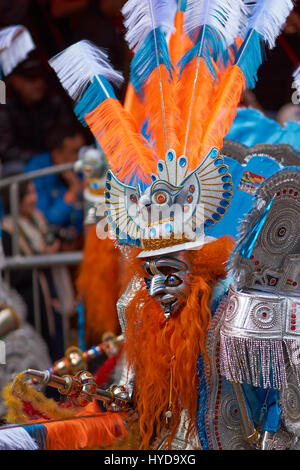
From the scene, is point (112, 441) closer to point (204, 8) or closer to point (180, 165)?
point (180, 165)

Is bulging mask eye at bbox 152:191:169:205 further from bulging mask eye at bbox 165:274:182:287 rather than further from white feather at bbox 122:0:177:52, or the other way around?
white feather at bbox 122:0:177:52

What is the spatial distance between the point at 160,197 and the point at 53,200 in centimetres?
459

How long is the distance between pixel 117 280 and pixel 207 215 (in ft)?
8.79

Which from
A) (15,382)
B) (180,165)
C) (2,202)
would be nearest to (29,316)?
(2,202)

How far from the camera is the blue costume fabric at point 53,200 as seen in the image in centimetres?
729

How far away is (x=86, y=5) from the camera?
23.5ft

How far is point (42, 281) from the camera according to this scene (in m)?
6.63

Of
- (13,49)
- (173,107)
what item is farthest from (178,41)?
(13,49)

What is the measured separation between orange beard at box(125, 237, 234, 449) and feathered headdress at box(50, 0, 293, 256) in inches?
5.9

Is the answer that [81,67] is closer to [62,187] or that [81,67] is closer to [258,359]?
[258,359]

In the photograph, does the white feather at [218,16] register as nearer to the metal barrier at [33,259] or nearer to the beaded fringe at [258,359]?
the beaded fringe at [258,359]

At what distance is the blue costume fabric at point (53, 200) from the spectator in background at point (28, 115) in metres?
0.15

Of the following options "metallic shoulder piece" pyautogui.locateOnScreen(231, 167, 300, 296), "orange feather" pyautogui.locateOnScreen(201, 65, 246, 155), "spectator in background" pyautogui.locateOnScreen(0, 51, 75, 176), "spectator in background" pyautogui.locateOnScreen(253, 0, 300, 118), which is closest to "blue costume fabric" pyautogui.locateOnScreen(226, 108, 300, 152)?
"spectator in background" pyautogui.locateOnScreen(253, 0, 300, 118)

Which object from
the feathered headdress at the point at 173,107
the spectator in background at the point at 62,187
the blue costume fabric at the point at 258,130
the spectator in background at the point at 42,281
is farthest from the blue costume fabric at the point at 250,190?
the spectator in background at the point at 62,187
